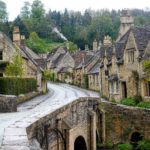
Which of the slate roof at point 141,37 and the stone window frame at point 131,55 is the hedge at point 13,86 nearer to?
the stone window frame at point 131,55

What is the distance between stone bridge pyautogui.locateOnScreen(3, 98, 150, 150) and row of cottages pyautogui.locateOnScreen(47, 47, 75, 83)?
60.8 meters

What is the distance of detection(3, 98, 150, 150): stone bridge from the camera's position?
68.8 ft

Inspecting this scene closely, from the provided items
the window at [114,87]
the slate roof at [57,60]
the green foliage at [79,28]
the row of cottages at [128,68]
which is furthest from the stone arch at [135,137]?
the green foliage at [79,28]

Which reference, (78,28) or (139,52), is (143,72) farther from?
(78,28)

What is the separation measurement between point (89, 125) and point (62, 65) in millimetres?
73702

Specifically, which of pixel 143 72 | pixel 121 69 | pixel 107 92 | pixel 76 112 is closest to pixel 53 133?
pixel 76 112

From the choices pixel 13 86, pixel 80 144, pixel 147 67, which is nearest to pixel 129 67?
pixel 147 67

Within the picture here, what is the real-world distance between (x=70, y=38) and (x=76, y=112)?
5815 inches

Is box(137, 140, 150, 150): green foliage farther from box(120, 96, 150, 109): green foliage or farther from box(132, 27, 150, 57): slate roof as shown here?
box(132, 27, 150, 57): slate roof

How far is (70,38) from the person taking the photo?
577 feet

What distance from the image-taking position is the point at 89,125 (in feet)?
110

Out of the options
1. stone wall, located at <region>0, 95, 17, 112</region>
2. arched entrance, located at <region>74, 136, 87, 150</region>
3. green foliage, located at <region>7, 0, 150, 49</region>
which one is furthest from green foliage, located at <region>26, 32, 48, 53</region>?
stone wall, located at <region>0, 95, 17, 112</region>

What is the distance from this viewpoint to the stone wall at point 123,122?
117 ft

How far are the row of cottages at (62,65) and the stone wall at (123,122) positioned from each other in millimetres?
60428
